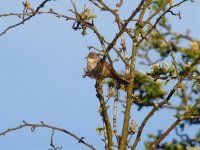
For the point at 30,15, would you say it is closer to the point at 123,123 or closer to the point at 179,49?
the point at 123,123

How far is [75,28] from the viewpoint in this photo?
593cm

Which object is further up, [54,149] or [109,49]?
[109,49]

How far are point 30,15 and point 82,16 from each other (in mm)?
660

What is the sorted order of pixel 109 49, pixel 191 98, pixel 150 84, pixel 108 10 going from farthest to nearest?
pixel 150 84, pixel 191 98, pixel 108 10, pixel 109 49

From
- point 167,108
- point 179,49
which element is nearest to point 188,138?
point 167,108

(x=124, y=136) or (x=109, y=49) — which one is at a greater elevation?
(x=109, y=49)

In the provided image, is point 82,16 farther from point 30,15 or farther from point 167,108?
point 167,108

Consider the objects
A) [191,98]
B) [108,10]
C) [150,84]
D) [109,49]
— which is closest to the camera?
[109,49]

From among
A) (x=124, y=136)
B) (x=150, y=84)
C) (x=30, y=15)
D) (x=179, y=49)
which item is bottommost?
(x=124, y=136)

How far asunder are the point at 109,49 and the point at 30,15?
1.10 meters

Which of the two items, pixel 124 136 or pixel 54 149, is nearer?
pixel 124 136

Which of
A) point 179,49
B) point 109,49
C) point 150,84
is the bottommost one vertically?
point 109,49

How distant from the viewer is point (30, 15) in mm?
5730

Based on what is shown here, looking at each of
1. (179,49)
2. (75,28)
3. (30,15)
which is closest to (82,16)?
(75,28)
